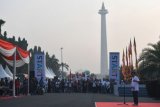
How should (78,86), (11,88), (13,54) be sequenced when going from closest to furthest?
(13,54) → (11,88) → (78,86)

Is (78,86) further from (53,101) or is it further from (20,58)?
(53,101)

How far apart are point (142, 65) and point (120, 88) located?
161 inches

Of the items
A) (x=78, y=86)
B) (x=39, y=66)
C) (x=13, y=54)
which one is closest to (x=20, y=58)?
(x=13, y=54)

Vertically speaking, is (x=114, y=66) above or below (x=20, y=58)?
below

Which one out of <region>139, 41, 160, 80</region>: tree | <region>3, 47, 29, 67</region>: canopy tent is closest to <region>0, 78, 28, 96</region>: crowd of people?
<region>3, 47, 29, 67</region>: canopy tent

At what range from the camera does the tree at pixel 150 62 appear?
41.5 meters

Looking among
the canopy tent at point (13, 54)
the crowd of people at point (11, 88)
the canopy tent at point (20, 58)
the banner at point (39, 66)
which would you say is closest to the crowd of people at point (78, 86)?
the banner at point (39, 66)

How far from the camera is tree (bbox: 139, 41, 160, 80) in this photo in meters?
41.5

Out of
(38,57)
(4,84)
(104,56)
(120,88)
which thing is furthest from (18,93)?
(104,56)

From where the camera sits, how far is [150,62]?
138 ft

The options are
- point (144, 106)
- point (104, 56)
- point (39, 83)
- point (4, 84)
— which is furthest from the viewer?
point (104, 56)

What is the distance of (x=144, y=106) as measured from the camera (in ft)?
77.4

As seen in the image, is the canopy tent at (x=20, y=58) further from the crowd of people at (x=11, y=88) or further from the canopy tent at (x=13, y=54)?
the crowd of people at (x=11, y=88)

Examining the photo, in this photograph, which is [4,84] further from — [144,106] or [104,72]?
[104,72]
